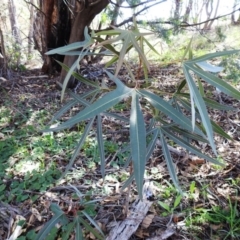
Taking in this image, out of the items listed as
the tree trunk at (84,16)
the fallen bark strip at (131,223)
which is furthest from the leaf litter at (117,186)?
the tree trunk at (84,16)

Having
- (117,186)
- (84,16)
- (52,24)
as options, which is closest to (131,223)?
(117,186)

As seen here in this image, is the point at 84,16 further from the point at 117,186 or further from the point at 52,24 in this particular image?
the point at 117,186

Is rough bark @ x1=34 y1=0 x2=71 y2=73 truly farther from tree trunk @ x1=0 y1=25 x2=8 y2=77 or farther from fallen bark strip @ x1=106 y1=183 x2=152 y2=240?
fallen bark strip @ x1=106 y1=183 x2=152 y2=240

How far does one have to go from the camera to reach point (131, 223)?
3.10 feet

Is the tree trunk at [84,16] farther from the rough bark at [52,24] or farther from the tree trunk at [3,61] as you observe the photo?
the tree trunk at [3,61]

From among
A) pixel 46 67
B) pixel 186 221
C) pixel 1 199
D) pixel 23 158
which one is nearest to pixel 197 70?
pixel 186 221

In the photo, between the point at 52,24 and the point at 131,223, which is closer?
the point at 131,223

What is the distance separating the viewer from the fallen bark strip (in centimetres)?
90

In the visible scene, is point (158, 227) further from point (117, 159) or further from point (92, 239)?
point (117, 159)

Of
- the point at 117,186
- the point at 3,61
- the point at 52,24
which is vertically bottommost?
the point at 117,186

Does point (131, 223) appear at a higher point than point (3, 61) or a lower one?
lower

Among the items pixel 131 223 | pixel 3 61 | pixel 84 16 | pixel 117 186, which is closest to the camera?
pixel 131 223

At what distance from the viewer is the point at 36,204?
1.09 meters

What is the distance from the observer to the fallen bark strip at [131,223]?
90cm
